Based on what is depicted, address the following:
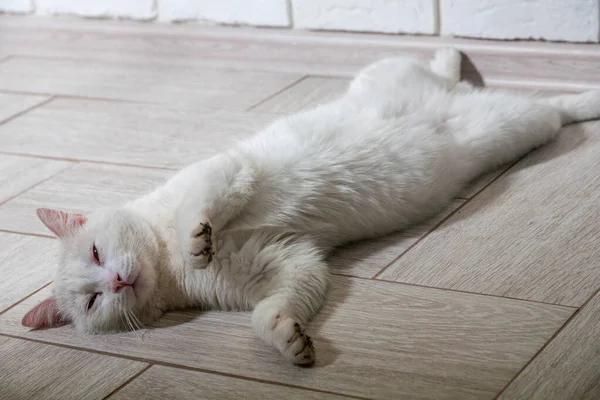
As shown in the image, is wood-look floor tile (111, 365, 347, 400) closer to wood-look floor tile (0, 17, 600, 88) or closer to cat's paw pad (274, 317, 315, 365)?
cat's paw pad (274, 317, 315, 365)

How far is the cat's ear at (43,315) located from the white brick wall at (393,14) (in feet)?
4.63

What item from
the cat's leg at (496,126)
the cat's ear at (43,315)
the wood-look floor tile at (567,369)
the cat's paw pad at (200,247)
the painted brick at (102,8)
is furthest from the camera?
the painted brick at (102,8)

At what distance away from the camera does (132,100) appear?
8.82ft

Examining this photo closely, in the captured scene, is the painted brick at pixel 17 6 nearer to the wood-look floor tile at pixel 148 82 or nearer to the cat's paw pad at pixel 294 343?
the wood-look floor tile at pixel 148 82

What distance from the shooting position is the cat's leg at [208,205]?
1440 mm

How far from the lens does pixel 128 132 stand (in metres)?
2.44

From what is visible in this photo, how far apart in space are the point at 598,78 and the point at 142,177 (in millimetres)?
1243

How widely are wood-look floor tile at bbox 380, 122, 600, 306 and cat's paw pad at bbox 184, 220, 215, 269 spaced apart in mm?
357

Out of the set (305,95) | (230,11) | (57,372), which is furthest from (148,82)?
(57,372)

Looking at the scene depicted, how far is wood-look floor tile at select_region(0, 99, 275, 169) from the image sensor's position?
227 centimetres

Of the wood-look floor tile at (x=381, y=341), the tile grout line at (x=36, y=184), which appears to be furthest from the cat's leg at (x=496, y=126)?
the tile grout line at (x=36, y=184)

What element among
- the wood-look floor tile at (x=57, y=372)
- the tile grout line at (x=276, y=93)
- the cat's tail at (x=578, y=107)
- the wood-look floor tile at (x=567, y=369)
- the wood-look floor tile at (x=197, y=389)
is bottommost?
the wood-look floor tile at (x=57, y=372)

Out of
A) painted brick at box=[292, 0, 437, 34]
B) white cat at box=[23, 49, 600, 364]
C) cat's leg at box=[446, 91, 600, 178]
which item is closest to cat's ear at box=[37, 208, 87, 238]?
white cat at box=[23, 49, 600, 364]

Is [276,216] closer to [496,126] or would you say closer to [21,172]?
[496,126]
